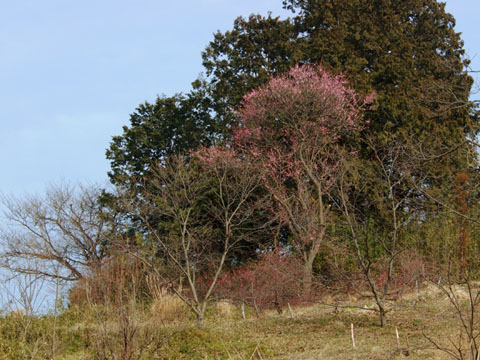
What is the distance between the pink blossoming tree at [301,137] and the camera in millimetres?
15508

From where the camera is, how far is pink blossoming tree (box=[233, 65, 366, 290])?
1551 cm

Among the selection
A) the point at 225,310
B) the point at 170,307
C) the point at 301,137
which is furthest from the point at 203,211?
the point at 170,307

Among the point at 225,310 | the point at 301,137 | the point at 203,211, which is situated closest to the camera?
the point at 225,310

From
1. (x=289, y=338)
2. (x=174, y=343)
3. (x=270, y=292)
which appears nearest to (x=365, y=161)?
(x=270, y=292)

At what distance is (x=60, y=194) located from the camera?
60.0 feet

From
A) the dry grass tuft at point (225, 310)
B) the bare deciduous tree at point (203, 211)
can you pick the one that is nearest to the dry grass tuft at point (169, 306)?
the dry grass tuft at point (225, 310)

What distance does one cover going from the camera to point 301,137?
16.5 meters

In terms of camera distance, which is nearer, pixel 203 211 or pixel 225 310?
pixel 225 310

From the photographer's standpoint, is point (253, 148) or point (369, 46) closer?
point (253, 148)

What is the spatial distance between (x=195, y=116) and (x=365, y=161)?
24.7ft

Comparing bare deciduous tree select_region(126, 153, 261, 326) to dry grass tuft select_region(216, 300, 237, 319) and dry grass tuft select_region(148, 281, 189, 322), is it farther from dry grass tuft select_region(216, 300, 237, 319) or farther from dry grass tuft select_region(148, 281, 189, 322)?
dry grass tuft select_region(148, 281, 189, 322)

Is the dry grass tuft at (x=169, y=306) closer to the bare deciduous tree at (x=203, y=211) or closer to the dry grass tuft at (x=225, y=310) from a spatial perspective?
the dry grass tuft at (x=225, y=310)

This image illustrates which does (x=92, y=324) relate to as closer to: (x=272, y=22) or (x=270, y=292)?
(x=270, y=292)

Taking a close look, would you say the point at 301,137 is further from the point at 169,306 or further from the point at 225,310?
the point at 169,306
